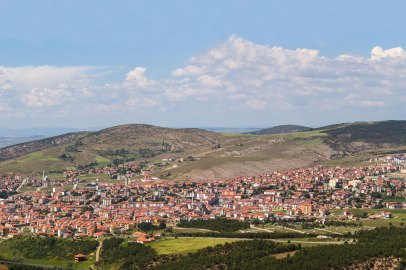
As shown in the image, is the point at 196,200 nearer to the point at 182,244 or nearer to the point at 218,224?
the point at 218,224

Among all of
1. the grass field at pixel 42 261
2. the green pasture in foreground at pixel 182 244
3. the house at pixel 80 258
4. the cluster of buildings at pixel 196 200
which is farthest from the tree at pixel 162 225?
the house at pixel 80 258

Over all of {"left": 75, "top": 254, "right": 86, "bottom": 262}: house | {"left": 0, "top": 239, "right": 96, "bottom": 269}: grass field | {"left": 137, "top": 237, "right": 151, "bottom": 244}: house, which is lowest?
{"left": 0, "top": 239, "right": 96, "bottom": 269}: grass field

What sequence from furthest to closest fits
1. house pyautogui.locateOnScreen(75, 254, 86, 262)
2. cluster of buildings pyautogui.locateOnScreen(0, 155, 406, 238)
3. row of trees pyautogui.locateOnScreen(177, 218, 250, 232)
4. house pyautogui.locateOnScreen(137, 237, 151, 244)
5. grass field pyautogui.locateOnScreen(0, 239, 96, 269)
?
cluster of buildings pyautogui.locateOnScreen(0, 155, 406, 238), row of trees pyautogui.locateOnScreen(177, 218, 250, 232), house pyautogui.locateOnScreen(137, 237, 151, 244), house pyautogui.locateOnScreen(75, 254, 86, 262), grass field pyautogui.locateOnScreen(0, 239, 96, 269)

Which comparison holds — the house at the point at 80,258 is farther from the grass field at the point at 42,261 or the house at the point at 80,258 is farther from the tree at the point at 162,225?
the tree at the point at 162,225

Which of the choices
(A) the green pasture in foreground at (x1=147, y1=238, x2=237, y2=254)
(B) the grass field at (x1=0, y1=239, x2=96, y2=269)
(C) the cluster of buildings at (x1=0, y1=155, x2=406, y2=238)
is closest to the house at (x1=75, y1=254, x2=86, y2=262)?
(B) the grass field at (x1=0, y1=239, x2=96, y2=269)

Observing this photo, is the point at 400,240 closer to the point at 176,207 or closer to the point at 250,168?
the point at 176,207

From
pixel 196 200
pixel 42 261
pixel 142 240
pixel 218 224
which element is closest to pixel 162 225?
pixel 218 224

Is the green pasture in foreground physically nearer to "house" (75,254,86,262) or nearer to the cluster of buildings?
"house" (75,254,86,262)
